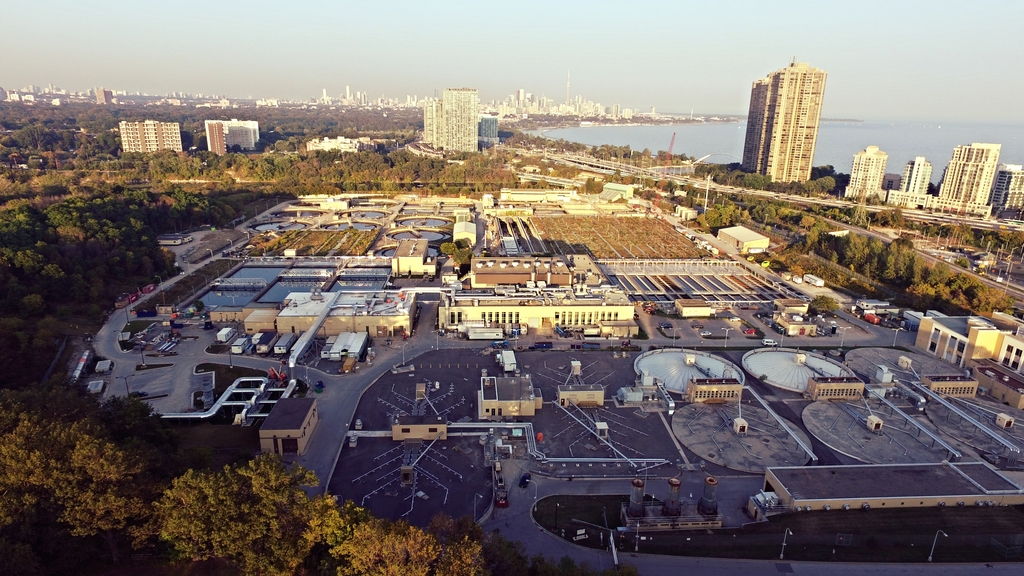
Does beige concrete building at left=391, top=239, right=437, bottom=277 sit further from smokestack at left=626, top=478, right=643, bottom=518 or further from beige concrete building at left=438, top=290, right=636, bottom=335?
smokestack at left=626, top=478, right=643, bottom=518

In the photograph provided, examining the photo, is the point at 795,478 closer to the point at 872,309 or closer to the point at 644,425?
the point at 644,425

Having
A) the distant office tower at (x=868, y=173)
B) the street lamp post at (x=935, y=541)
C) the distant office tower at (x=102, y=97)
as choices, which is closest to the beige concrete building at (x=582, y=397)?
the street lamp post at (x=935, y=541)

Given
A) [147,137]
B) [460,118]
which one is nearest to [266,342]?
[147,137]

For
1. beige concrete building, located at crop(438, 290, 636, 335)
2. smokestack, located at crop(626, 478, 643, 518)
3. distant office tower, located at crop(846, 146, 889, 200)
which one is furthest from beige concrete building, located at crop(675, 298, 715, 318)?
distant office tower, located at crop(846, 146, 889, 200)

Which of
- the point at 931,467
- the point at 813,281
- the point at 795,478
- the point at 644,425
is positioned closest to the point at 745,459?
the point at 795,478

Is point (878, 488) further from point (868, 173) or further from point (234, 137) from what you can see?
point (234, 137)
